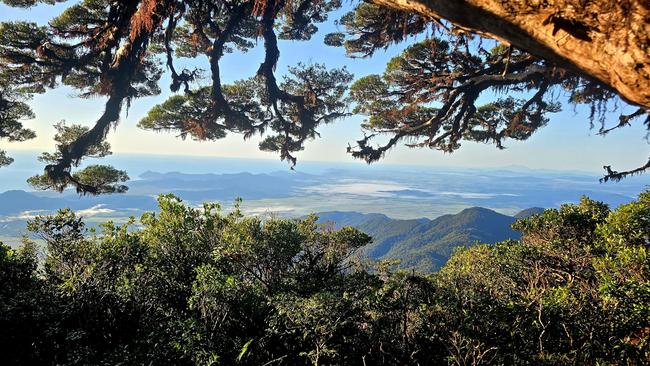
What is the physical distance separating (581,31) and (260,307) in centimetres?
670

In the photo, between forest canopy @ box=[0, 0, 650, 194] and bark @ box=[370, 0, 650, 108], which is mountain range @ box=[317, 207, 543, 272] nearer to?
forest canopy @ box=[0, 0, 650, 194]

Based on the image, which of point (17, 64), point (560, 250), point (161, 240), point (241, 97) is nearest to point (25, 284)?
point (161, 240)

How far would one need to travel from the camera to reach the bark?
2.99 meters

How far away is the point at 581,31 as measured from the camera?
335 cm

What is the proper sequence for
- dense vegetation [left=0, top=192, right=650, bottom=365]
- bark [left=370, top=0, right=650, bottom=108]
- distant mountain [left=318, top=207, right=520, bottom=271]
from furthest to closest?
distant mountain [left=318, top=207, right=520, bottom=271] < dense vegetation [left=0, top=192, right=650, bottom=365] < bark [left=370, top=0, right=650, bottom=108]

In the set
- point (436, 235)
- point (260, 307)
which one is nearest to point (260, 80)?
point (260, 307)

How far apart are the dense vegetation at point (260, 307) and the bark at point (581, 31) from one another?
15.1ft

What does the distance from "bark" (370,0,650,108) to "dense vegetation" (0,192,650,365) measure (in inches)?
181

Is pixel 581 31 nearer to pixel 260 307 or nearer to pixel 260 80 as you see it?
pixel 260 307

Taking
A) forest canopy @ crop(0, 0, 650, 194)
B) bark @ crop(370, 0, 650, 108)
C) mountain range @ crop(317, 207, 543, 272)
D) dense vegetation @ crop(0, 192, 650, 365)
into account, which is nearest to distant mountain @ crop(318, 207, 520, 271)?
mountain range @ crop(317, 207, 543, 272)

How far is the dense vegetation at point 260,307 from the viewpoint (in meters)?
6.30

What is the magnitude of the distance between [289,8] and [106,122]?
8.23 m

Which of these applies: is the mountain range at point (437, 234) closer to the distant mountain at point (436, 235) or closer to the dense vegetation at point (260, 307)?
the distant mountain at point (436, 235)

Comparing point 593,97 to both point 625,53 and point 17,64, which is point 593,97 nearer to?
point 625,53
